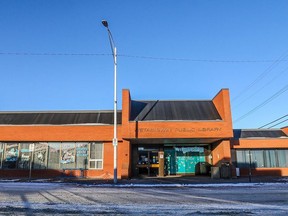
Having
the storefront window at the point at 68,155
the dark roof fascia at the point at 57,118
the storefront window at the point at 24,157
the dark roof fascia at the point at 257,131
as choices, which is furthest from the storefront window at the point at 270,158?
the storefront window at the point at 24,157

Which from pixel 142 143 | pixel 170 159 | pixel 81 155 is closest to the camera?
pixel 81 155

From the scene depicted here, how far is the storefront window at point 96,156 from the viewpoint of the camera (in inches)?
1059

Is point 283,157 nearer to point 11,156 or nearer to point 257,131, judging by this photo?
point 257,131

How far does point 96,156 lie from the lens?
2711 cm

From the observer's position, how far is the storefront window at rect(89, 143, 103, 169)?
2689 centimetres

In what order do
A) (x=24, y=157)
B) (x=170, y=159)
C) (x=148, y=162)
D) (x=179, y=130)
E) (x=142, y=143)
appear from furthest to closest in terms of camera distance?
(x=170, y=159)
(x=142, y=143)
(x=148, y=162)
(x=24, y=157)
(x=179, y=130)

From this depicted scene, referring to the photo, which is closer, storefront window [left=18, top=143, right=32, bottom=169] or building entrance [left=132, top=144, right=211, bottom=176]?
storefront window [left=18, top=143, right=32, bottom=169]

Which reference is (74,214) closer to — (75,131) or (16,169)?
(75,131)

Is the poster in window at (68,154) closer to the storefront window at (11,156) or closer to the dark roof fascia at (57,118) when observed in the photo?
the dark roof fascia at (57,118)

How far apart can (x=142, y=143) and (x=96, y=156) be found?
4.80m

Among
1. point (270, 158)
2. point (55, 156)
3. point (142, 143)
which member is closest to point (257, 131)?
point (270, 158)

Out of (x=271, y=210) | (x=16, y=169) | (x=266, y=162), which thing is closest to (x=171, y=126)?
(x=266, y=162)

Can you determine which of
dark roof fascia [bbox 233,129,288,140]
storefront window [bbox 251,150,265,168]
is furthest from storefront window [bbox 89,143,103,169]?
storefront window [bbox 251,150,265,168]

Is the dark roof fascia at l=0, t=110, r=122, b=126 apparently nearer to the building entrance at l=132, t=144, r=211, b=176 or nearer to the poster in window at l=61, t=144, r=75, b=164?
the poster in window at l=61, t=144, r=75, b=164
